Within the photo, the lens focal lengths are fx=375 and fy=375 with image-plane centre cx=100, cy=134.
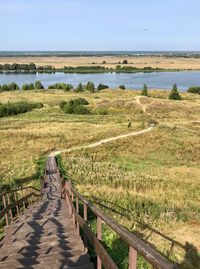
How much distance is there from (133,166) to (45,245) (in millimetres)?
27700

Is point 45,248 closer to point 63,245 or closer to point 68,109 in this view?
point 63,245

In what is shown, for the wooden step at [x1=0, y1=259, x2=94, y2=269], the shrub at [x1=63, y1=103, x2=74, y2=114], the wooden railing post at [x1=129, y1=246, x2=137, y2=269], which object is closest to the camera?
the wooden railing post at [x1=129, y1=246, x2=137, y2=269]

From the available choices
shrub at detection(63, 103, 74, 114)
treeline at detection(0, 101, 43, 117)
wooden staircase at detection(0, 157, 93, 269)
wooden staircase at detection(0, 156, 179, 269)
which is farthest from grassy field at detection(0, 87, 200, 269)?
wooden staircase at detection(0, 156, 179, 269)

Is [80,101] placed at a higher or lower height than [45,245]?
lower

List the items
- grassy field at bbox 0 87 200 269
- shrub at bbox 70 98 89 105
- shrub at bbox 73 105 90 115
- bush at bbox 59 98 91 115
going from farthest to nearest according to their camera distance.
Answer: shrub at bbox 70 98 89 105
bush at bbox 59 98 91 115
shrub at bbox 73 105 90 115
grassy field at bbox 0 87 200 269

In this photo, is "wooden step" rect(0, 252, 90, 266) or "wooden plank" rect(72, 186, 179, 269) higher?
"wooden plank" rect(72, 186, 179, 269)

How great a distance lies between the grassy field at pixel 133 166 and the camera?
14430 millimetres

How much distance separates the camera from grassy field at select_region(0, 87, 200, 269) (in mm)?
14430

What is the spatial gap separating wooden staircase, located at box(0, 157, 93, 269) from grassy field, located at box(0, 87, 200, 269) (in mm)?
3794

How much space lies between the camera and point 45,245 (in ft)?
24.2

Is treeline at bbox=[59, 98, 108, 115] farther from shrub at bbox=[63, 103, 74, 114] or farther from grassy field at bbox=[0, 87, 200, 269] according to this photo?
grassy field at bbox=[0, 87, 200, 269]

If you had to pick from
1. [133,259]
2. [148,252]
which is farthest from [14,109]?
[148,252]

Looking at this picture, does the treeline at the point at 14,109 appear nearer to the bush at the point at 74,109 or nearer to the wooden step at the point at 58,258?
the bush at the point at 74,109

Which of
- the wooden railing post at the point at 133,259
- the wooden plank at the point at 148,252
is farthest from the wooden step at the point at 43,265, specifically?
the wooden railing post at the point at 133,259
